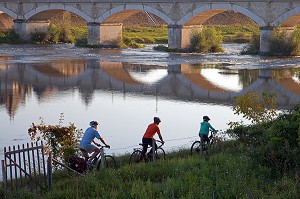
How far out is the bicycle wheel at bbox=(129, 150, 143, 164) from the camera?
12416mm

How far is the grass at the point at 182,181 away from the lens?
9633 mm

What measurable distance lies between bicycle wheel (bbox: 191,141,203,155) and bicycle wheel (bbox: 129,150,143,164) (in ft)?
4.30

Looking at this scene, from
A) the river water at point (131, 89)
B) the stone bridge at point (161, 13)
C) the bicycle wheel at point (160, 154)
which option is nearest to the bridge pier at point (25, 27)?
the stone bridge at point (161, 13)

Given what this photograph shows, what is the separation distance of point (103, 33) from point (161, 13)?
15.1 feet

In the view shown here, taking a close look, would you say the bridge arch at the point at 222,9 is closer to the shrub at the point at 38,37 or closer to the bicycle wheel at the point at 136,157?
the shrub at the point at 38,37

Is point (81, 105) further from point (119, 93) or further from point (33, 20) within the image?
point (33, 20)

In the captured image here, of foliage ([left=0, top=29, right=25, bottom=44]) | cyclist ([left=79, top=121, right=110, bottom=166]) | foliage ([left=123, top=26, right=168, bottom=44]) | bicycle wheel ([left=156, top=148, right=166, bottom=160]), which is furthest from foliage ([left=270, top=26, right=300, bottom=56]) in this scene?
cyclist ([left=79, top=121, right=110, bottom=166])

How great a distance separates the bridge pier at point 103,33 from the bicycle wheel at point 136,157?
98.2ft

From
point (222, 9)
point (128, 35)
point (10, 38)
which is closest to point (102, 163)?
point (222, 9)

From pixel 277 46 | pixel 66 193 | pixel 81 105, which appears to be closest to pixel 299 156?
pixel 66 193

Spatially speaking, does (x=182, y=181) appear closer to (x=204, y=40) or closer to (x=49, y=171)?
(x=49, y=171)

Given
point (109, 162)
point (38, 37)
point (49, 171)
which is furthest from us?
point (38, 37)

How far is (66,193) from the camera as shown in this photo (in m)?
9.79

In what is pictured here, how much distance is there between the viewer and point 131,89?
2302cm
